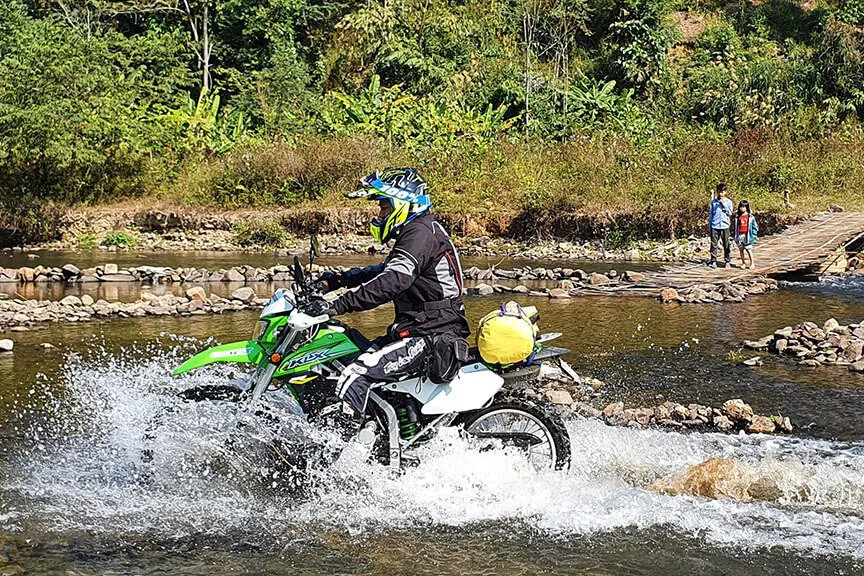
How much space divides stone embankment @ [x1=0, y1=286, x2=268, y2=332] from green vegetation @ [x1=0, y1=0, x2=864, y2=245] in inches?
468

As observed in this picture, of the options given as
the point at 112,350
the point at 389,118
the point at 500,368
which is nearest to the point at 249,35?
the point at 389,118

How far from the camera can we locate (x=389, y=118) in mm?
34938

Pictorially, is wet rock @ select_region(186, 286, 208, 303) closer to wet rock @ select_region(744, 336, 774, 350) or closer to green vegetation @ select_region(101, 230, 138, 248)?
wet rock @ select_region(744, 336, 774, 350)

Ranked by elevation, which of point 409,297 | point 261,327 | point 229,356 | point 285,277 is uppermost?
point 409,297

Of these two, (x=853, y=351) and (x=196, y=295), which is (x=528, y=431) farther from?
(x=196, y=295)

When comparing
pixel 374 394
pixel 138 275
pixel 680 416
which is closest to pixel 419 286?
pixel 374 394

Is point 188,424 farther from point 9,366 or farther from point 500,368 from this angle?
point 9,366

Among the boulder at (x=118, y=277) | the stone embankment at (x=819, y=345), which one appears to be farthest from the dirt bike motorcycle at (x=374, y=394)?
the boulder at (x=118, y=277)

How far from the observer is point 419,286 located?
6.83m

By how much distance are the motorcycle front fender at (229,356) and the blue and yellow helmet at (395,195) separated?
1192mm

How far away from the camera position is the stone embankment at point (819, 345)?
1148 cm

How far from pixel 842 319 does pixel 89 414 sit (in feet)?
37.6

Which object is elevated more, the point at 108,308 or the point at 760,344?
the point at 108,308

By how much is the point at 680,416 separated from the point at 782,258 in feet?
42.4
